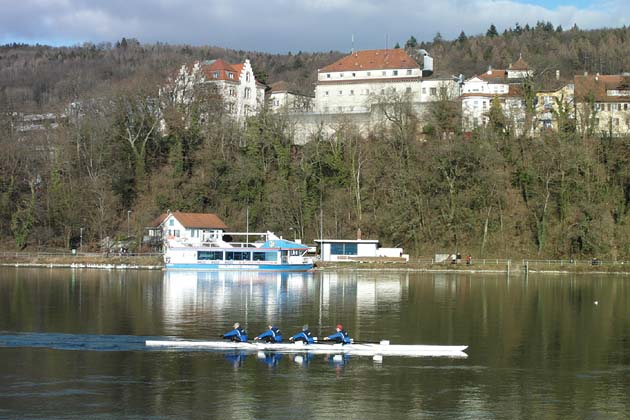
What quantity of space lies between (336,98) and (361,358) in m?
76.4

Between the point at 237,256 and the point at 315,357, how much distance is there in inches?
1637

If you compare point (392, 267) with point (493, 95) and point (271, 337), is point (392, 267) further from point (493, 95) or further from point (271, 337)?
point (271, 337)

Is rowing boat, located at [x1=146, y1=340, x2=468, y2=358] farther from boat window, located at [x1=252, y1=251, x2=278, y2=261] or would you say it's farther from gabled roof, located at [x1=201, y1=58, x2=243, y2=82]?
gabled roof, located at [x1=201, y1=58, x2=243, y2=82]

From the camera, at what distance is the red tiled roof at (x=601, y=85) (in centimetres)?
8931

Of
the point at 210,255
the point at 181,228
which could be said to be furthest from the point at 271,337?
the point at 181,228

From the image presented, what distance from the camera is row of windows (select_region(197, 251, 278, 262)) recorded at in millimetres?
70062

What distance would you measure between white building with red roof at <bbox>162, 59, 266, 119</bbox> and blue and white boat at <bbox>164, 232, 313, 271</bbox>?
24.2 m

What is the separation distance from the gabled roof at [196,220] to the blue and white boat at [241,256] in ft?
15.4

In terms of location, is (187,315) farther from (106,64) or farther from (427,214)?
(106,64)

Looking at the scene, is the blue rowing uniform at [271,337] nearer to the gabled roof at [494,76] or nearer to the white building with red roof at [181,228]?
the white building with red roof at [181,228]

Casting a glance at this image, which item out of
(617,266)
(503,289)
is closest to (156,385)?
(503,289)

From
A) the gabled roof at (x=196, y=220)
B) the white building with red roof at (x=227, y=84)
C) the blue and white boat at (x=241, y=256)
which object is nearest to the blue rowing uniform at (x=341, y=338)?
the blue and white boat at (x=241, y=256)

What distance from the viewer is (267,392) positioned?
964 inches

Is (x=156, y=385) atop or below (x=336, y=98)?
below
